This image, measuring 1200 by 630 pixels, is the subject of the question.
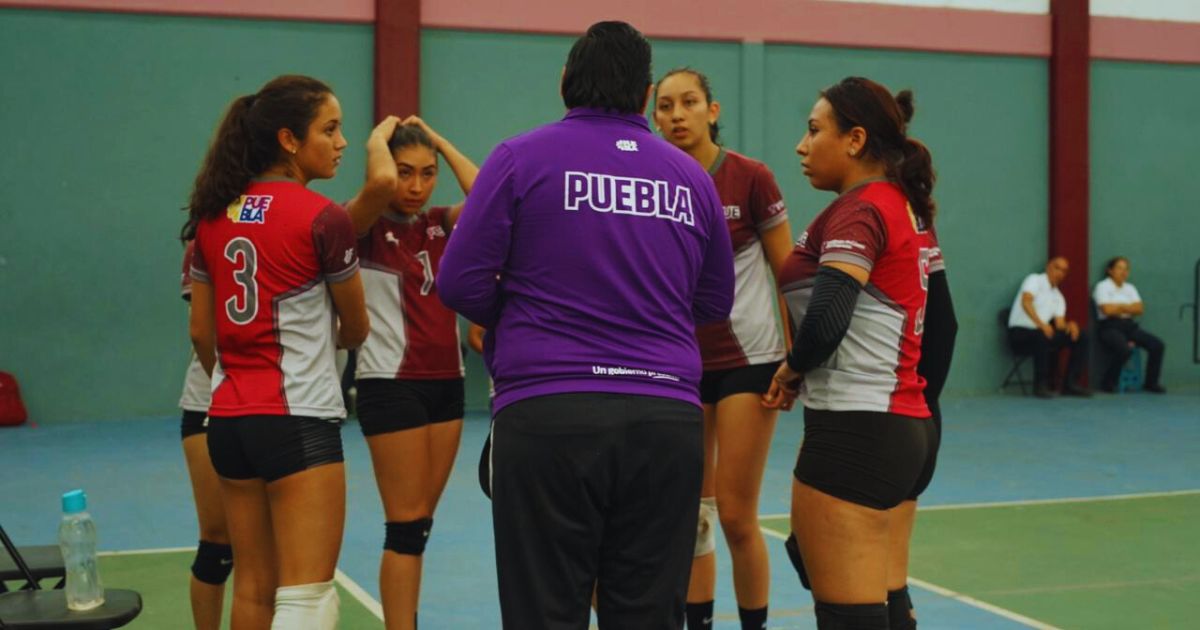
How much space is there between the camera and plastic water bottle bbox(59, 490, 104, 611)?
377cm

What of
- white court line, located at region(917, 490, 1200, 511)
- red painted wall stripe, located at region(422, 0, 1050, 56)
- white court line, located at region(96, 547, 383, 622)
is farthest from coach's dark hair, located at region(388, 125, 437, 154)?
red painted wall stripe, located at region(422, 0, 1050, 56)

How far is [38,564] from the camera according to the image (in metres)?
4.29

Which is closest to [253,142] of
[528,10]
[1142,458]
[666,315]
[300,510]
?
[300,510]

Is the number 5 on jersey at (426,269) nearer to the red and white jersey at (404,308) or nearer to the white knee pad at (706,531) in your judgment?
the red and white jersey at (404,308)

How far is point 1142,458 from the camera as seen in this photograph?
9.52m

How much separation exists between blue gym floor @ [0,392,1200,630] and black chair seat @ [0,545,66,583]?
31.3 inches

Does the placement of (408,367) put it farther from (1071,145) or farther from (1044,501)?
(1071,145)

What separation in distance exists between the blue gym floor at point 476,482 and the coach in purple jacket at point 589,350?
7.74ft

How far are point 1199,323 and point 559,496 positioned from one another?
13.9 m

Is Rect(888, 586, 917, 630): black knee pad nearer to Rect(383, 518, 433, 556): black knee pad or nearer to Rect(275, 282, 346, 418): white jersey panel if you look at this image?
Rect(383, 518, 433, 556): black knee pad

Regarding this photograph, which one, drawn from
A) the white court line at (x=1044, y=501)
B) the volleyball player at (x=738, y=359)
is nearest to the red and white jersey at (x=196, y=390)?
the volleyball player at (x=738, y=359)

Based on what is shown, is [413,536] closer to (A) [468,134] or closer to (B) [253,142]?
(B) [253,142]

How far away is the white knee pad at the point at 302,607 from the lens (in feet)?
11.0

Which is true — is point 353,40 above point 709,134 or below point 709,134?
above
